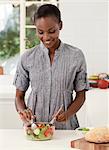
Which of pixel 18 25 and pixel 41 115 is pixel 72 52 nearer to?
pixel 41 115

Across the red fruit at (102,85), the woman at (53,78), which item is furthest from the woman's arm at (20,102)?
the red fruit at (102,85)

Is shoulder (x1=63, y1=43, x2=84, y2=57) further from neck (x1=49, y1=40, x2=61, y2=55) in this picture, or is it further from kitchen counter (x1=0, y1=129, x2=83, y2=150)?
kitchen counter (x1=0, y1=129, x2=83, y2=150)

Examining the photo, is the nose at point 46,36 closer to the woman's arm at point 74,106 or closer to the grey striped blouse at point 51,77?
the grey striped blouse at point 51,77

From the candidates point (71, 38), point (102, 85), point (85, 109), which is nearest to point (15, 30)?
point (71, 38)

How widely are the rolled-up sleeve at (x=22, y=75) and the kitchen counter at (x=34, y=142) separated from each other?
17 cm

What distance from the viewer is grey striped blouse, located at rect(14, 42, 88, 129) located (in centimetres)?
130

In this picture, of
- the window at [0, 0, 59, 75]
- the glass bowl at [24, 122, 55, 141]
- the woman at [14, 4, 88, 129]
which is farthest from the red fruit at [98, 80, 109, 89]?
the glass bowl at [24, 122, 55, 141]

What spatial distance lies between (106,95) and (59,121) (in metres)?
1.15

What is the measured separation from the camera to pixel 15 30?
321 cm

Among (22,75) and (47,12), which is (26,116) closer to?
(22,75)

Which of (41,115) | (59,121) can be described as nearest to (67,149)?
(59,121)

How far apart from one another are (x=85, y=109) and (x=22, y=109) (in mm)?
1047

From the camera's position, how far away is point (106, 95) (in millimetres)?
2338

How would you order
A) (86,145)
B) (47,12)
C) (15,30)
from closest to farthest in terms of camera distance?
1. (86,145)
2. (47,12)
3. (15,30)
